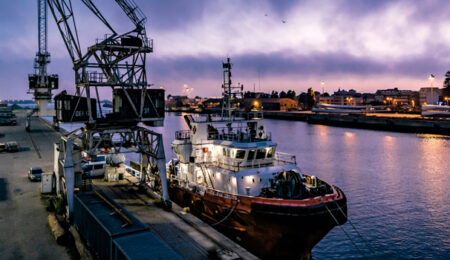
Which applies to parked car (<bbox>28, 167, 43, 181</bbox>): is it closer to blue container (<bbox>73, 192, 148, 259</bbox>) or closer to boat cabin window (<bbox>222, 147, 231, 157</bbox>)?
blue container (<bbox>73, 192, 148, 259</bbox>)

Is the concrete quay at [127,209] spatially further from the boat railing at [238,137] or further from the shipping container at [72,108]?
the boat railing at [238,137]

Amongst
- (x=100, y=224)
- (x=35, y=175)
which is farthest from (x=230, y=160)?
(x=35, y=175)

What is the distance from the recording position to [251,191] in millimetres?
21969

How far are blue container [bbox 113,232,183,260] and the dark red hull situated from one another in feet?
25.5

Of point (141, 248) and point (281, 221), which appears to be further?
point (281, 221)

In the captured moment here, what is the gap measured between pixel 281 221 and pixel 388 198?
63.1 feet

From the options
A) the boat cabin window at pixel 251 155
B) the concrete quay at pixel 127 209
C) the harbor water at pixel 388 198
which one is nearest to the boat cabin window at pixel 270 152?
the boat cabin window at pixel 251 155

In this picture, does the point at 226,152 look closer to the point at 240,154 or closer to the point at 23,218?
the point at 240,154

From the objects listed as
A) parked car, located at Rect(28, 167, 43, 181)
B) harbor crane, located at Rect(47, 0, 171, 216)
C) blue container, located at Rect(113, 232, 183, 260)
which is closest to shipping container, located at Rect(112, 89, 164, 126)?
harbor crane, located at Rect(47, 0, 171, 216)

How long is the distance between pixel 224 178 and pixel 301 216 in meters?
6.83

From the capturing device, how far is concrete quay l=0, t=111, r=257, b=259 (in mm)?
14867

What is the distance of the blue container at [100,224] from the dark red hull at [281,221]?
23.7 ft

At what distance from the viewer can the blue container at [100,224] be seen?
13375mm

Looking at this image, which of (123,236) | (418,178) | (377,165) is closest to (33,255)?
(123,236)
